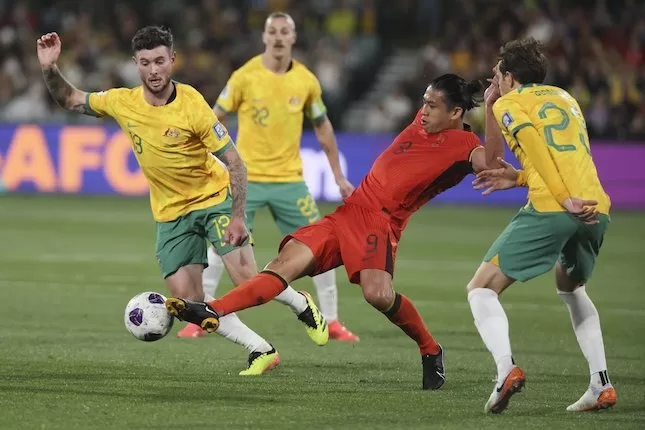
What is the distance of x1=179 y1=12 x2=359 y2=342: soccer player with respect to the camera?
10.7 meters

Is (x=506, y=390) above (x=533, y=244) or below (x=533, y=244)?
below

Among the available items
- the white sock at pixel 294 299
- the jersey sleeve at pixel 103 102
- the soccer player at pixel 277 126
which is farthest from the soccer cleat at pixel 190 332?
the jersey sleeve at pixel 103 102

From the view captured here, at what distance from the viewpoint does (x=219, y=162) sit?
8.77 m

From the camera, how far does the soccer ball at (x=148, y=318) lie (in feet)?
24.8

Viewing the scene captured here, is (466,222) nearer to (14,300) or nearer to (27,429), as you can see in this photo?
(14,300)

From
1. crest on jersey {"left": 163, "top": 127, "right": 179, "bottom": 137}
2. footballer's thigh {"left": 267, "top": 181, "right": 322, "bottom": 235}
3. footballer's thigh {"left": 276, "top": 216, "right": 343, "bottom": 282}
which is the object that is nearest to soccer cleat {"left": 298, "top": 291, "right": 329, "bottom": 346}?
footballer's thigh {"left": 276, "top": 216, "right": 343, "bottom": 282}

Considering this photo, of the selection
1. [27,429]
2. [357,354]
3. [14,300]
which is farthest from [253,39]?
[27,429]

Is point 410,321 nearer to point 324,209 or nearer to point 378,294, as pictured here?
point 378,294

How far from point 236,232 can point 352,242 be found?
0.70 meters

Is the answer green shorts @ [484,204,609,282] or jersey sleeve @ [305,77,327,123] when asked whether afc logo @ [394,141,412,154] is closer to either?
green shorts @ [484,204,609,282]

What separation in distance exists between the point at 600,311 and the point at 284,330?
3.13 metres

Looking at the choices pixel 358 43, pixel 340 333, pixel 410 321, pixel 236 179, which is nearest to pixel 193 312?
pixel 236 179

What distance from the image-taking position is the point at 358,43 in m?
27.1

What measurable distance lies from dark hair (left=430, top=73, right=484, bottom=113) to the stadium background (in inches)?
68.9
